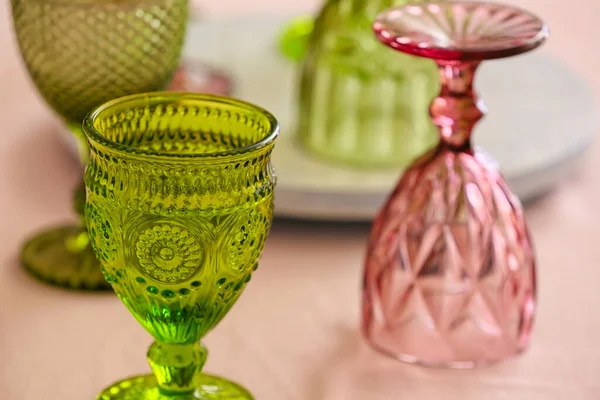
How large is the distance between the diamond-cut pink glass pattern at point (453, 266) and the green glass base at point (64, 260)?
0.20 metres

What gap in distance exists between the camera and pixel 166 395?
0.57 meters

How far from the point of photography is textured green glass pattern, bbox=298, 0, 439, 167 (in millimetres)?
842

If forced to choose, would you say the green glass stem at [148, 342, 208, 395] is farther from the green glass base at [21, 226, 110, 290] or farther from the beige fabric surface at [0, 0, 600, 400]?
the green glass base at [21, 226, 110, 290]

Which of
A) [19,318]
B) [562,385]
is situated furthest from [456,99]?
[19,318]

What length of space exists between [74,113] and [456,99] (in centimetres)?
26

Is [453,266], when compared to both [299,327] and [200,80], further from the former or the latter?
[200,80]

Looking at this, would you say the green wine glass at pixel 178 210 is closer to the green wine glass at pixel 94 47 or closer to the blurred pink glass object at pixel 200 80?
the green wine glass at pixel 94 47

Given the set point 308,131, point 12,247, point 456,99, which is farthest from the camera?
point 308,131

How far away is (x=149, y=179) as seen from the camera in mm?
493

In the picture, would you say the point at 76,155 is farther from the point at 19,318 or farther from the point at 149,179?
the point at 149,179

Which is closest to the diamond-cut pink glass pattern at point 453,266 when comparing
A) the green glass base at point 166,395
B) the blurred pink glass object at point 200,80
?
the green glass base at point 166,395

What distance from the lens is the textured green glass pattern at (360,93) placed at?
2.76ft

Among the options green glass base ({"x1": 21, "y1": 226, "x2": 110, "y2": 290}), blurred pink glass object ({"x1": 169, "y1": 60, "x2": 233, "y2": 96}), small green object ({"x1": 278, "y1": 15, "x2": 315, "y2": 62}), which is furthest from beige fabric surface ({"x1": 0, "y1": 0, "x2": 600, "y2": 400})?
small green object ({"x1": 278, "y1": 15, "x2": 315, "y2": 62})

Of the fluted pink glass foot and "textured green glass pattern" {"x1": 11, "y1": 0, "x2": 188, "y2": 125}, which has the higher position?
"textured green glass pattern" {"x1": 11, "y1": 0, "x2": 188, "y2": 125}
